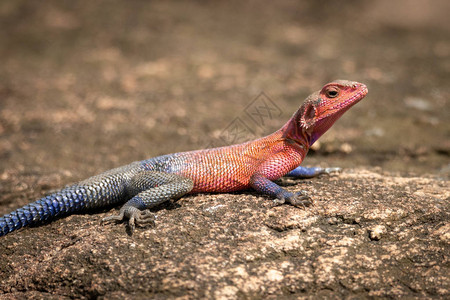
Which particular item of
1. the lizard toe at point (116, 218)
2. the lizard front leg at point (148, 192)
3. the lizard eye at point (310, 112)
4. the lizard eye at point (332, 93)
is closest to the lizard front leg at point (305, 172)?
the lizard eye at point (310, 112)

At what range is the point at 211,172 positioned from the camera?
13.5ft

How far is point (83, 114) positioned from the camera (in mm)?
7977

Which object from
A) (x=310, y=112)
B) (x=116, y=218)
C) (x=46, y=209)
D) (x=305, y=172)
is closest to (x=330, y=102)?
(x=310, y=112)

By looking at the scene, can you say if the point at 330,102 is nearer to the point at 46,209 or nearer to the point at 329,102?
the point at 329,102

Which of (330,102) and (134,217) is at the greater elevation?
(330,102)

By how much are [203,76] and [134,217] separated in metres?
6.13

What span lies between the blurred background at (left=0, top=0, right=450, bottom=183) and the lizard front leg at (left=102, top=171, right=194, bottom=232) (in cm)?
181

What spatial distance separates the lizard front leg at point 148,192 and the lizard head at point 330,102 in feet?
4.29

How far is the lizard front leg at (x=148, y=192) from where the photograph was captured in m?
3.58

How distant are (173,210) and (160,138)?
3403 mm

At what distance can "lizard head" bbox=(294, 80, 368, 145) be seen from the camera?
402cm

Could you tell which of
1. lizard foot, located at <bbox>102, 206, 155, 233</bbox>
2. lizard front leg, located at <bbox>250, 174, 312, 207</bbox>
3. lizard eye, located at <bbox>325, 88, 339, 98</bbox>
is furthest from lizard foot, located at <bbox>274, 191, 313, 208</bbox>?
lizard foot, located at <bbox>102, 206, 155, 233</bbox>

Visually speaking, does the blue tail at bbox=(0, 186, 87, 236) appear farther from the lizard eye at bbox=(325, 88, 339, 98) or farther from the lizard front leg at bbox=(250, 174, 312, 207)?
the lizard eye at bbox=(325, 88, 339, 98)

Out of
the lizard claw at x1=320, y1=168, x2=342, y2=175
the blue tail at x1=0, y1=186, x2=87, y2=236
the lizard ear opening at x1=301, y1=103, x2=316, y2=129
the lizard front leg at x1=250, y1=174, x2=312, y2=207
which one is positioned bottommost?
the blue tail at x1=0, y1=186, x2=87, y2=236
